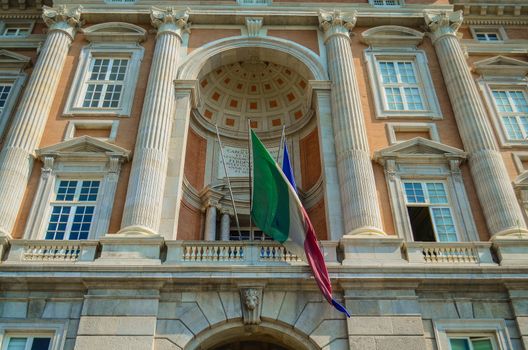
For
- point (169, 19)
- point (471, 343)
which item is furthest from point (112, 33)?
point (471, 343)

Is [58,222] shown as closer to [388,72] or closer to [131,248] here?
[131,248]

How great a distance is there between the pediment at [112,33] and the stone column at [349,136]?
8412 mm

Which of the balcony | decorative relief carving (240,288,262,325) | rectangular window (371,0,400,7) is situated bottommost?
decorative relief carving (240,288,262,325)

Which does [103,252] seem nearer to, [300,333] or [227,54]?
Answer: [300,333]

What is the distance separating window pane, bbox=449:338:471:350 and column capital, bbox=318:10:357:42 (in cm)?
1427

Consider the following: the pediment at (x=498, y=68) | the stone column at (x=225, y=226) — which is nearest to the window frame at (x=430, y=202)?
the pediment at (x=498, y=68)

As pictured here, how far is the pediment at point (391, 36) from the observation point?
24812 millimetres

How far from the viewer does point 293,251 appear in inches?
648

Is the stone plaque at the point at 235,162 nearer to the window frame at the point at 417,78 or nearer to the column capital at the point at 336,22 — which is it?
the window frame at the point at 417,78

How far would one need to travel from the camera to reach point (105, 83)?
2309 cm

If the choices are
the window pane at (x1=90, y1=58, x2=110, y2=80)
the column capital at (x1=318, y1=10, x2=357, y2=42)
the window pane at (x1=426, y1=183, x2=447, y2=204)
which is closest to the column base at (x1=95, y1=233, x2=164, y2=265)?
the window pane at (x1=90, y1=58, x2=110, y2=80)

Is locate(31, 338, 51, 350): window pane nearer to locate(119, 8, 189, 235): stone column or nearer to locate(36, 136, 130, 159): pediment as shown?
locate(119, 8, 189, 235): stone column

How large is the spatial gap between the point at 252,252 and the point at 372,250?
3.78m

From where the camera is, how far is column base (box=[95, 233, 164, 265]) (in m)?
16.6
